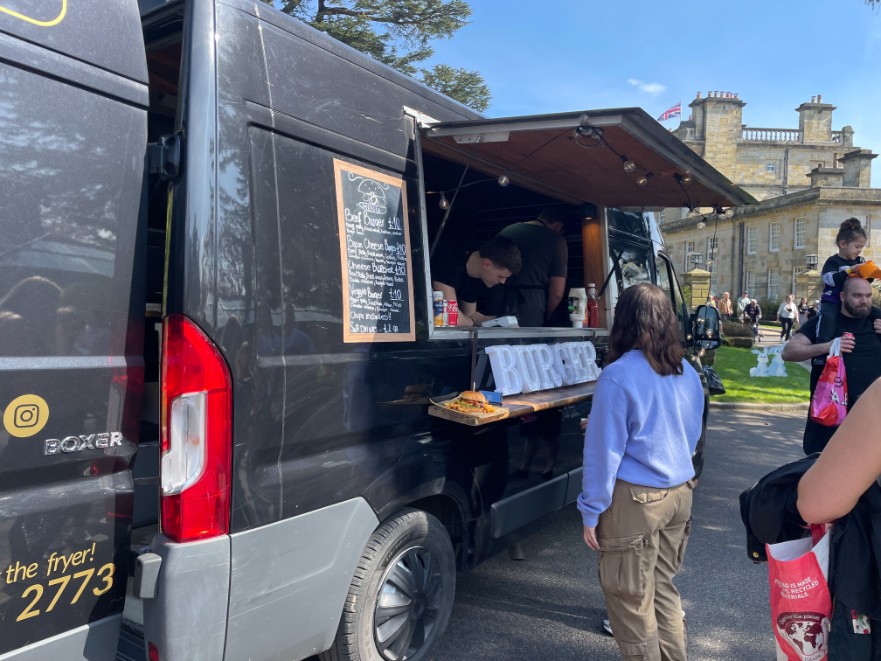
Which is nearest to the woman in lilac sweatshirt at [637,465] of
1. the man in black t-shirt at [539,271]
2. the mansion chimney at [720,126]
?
the man in black t-shirt at [539,271]

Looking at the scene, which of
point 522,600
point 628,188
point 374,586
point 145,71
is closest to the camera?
point 145,71

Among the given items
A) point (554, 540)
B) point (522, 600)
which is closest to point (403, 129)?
point (522, 600)

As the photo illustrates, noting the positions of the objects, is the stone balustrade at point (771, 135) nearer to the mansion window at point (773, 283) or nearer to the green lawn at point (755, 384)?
the mansion window at point (773, 283)

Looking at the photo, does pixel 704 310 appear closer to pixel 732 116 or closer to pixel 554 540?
pixel 554 540

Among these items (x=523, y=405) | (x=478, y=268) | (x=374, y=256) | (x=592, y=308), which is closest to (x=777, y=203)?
(x=592, y=308)

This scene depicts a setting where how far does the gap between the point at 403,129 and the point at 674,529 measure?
2067 mm

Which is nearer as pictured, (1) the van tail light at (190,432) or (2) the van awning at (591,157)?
(1) the van tail light at (190,432)

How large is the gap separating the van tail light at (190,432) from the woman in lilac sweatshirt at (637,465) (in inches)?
54.8

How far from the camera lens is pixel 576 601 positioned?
373 centimetres

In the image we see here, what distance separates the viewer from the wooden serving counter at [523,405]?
2617 millimetres

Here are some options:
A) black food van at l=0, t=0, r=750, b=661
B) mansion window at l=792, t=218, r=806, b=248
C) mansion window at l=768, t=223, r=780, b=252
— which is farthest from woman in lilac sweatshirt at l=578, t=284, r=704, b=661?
mansion window at l=768, t=223, r=780, b=252

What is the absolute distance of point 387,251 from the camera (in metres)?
2.61

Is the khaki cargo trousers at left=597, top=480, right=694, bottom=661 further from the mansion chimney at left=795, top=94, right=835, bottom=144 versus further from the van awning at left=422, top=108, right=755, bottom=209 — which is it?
the mansion chimney at left=795, top=94, right=835, bottom=144

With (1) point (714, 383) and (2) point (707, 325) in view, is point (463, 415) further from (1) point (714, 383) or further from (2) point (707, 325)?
(1) point (714, 383)
